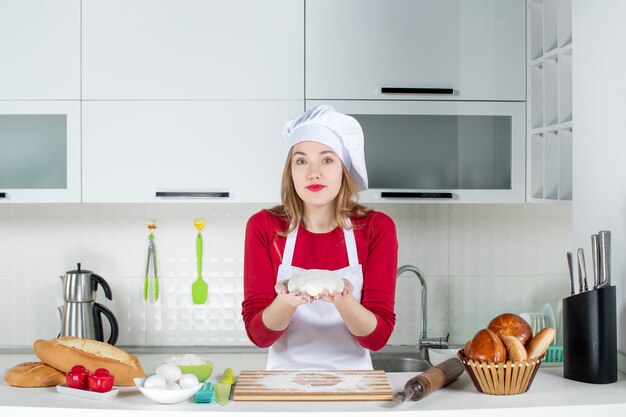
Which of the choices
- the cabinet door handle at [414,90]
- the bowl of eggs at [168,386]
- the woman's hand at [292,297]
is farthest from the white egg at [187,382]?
the cabinet door handle at [414,90]

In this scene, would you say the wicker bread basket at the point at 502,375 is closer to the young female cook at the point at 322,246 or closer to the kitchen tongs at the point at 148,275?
the young female cook at the point at 322,246

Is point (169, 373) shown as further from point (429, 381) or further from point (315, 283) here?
point (429, 381)

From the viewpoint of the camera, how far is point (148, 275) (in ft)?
8.73

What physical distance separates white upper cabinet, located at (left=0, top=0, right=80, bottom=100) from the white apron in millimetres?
991

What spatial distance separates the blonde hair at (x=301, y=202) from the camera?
5.91 feet

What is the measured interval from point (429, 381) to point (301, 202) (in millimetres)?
623

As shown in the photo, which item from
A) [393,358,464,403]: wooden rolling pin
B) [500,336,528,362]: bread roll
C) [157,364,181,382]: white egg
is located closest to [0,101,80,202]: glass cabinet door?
[157,364,181,382]: white egg

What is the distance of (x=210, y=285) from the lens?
2684mm

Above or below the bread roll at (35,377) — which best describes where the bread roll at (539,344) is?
above

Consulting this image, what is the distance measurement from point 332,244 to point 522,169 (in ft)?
2.72

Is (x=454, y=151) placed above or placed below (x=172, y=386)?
above

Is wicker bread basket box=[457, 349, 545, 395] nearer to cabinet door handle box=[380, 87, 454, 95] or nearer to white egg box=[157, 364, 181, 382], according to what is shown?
white egg box=[157, 364, 181, 382]

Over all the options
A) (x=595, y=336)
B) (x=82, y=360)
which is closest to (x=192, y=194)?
(x=82, y=360)

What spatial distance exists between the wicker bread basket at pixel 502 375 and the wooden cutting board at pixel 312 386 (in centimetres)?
16
